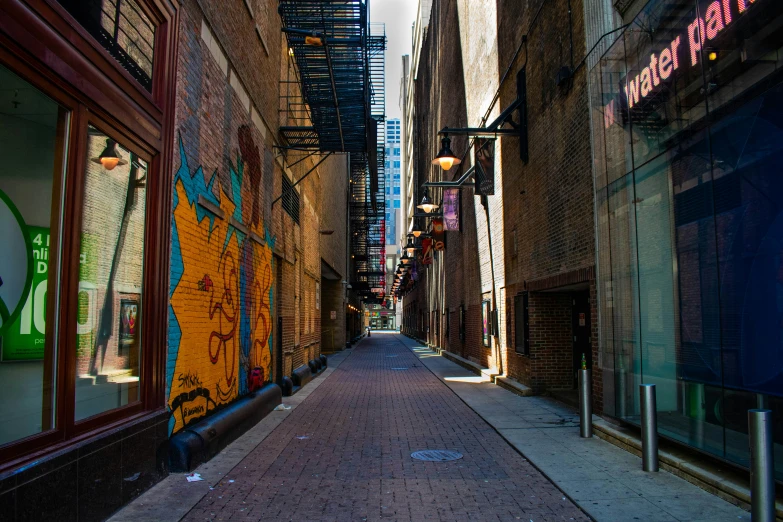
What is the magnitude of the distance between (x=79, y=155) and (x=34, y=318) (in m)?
1.39

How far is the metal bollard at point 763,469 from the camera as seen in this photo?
415 centimetres

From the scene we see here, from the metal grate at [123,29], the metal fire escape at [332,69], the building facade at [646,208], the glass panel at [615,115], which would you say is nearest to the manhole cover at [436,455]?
the building facade at [646,208]

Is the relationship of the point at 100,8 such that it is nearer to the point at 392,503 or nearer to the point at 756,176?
the point at 392,503

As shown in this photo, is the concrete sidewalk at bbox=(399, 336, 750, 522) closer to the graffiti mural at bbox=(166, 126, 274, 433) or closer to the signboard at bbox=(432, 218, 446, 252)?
the graffiti mural at bbox=(166, 126, 274, 433)

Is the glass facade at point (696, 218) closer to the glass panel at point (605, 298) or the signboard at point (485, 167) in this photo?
the glass panel at point (605, 298)

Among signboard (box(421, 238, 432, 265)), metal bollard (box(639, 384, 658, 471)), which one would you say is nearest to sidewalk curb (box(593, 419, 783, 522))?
metal bollard (box(639, 384, 658, 471))

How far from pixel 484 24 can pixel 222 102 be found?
11.7 metres

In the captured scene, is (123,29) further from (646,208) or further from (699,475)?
→ (699,475)

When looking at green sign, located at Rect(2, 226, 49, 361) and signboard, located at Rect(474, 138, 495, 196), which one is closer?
green sign, located at Rect(2, 226, 49, 361)

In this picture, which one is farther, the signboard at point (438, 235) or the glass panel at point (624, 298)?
the signboard at point (438, 235)

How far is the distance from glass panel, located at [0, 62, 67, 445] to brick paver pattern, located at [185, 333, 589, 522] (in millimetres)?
1690

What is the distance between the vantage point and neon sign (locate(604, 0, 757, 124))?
552 centimetres

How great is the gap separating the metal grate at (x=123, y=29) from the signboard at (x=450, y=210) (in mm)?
15988

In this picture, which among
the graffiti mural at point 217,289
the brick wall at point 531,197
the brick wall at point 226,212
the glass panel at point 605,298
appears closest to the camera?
the graffiti mural at point 217,289
